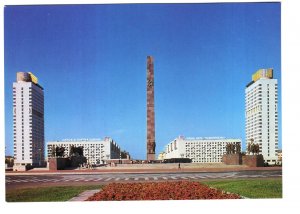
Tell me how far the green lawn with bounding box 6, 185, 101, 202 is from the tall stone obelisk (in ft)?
56.0

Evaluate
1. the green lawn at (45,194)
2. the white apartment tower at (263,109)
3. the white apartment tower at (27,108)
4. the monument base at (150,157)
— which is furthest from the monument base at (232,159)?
the green lawn at (45,194)

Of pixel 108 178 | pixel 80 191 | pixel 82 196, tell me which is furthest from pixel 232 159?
pixel 82 196

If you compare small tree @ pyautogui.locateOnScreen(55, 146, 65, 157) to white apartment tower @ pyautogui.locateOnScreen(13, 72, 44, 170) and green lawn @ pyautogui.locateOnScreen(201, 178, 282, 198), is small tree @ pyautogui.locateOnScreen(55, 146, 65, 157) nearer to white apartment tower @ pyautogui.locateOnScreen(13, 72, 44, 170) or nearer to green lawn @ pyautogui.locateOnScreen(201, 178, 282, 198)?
white apartment tower @ pyautogui.locateOnScreen(13, 72, 44, 170)

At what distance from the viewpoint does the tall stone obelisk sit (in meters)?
30.4

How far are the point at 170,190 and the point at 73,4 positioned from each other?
6.50 meters

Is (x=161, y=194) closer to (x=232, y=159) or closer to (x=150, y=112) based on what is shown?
(x=232, y=159)

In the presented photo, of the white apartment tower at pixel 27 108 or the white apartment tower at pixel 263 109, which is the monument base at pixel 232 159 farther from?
the white apartment tower at pixel 27 108

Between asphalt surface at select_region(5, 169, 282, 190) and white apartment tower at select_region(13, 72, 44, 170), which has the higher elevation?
white apartment tower at select_region(13, 72, 44, 170)

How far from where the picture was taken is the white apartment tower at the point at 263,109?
19391 millimetres

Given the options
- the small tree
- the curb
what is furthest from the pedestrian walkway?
the small tree

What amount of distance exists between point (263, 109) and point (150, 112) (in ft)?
33.9

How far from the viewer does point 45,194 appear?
1294 centimetres
